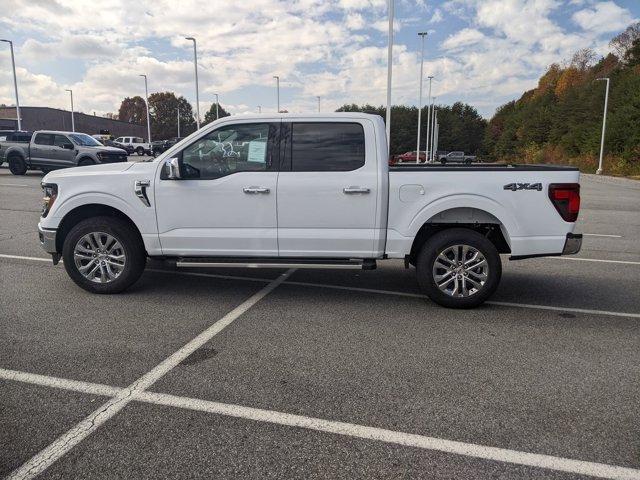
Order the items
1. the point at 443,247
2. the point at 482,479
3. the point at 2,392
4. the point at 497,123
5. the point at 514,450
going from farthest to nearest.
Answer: the point at 497,123, the point at 443,247, the point at 2,392, the point at 514,450, the point at 482,479

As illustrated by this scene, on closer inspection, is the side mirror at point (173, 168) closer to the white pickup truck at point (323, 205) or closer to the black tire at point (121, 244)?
the white pickup truck at point (323, 205)

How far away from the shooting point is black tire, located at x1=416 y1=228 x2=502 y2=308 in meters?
5.38

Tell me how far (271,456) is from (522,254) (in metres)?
3.63

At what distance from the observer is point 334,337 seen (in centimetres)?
469

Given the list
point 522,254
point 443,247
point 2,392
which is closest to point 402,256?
point 443,247

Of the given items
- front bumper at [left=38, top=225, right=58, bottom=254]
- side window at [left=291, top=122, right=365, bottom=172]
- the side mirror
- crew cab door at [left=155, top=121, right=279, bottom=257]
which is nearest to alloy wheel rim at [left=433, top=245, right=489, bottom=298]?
side window at [left=291, top=122, right=365, bottom=172]

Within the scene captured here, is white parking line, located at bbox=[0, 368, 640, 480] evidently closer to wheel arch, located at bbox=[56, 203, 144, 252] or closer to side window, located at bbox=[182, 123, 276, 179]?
wheel arch, located at bbox=[56, 203, 144, 252]

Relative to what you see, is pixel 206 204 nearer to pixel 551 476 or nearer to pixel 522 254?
pixel 522 254

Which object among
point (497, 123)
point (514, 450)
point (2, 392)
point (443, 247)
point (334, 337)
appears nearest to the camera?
point (514, 450)

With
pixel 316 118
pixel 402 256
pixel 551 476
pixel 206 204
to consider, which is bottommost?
pixel 551 476

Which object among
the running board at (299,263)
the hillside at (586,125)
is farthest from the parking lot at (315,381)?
the hillside at (586,125)

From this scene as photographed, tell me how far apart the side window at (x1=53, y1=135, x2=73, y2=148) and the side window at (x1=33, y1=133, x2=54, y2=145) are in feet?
0.81

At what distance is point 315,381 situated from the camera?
3.79 meters

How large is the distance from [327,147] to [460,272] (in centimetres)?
190
